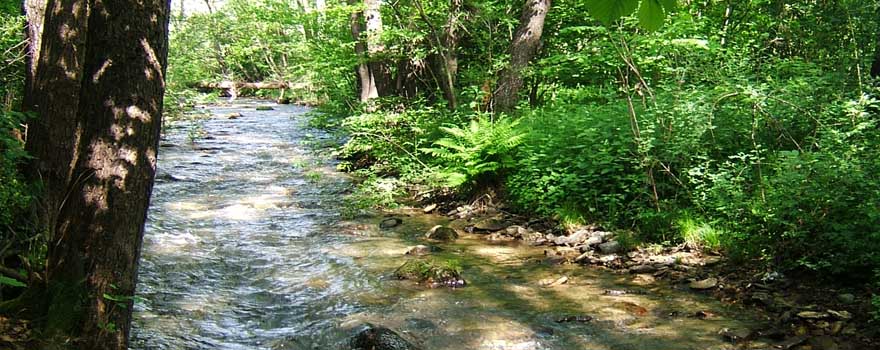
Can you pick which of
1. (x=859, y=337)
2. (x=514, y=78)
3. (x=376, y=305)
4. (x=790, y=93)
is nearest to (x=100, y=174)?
(x=376, y=305)

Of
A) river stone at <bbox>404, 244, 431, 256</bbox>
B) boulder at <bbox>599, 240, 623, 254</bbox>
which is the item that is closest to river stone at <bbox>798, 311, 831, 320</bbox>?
boulder at <bbox>599, 240, 623, 254</bbox>

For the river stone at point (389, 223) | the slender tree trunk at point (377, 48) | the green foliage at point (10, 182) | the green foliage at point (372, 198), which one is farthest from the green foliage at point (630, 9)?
the slender tree trunk at point (377, 48)

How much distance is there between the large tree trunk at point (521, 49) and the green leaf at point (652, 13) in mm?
9660

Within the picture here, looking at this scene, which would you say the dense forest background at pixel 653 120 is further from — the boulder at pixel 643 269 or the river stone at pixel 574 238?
the boulder at pixel 643 269

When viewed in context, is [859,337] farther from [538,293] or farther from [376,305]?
[376,305]

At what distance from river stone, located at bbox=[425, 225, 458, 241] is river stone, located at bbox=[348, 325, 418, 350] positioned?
11.2 feet

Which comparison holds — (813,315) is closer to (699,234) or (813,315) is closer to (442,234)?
(699,234)

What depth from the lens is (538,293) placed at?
6.28 meters

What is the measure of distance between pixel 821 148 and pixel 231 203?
860 cm

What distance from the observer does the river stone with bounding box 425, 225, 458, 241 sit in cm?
844

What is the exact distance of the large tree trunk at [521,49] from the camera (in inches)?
428

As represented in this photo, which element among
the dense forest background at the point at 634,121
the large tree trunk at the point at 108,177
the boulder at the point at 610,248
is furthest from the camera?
the boulder at the point at 610,248

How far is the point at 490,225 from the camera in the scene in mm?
8914

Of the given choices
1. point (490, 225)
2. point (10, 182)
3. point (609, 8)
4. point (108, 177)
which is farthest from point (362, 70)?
point (609, 8)
